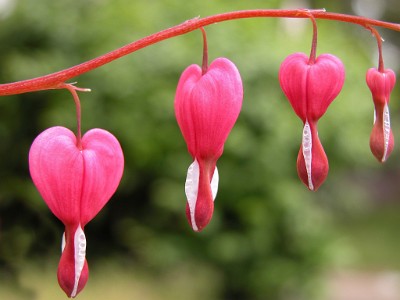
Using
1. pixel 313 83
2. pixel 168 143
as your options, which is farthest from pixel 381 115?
pixel 168 143

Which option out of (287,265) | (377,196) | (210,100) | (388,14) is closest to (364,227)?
(377,196)

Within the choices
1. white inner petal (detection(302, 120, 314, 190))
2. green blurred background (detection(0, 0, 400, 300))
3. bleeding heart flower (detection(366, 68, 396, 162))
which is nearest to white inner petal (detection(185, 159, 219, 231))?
white inner petal (detection(302, 120, 314, 190))

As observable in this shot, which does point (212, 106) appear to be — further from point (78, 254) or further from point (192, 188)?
point (78, 254)

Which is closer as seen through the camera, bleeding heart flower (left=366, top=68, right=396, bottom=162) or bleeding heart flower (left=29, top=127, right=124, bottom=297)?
bleeding heart flower (left=29, top=127, right=124, bottom=297)

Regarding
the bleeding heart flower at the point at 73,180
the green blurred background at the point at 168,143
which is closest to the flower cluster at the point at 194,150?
the bleeding heart flower at the point at 73,180

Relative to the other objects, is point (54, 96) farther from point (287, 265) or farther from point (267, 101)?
point (287, 265)

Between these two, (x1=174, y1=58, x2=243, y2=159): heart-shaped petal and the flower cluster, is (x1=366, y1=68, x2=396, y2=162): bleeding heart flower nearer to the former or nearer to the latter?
the flower cluster

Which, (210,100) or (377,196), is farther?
(377,196)

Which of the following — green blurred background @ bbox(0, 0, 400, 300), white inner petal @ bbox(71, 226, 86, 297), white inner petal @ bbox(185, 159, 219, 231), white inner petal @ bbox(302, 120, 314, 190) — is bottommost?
green blurred background @ bbox(0, 0, 400, 300)
